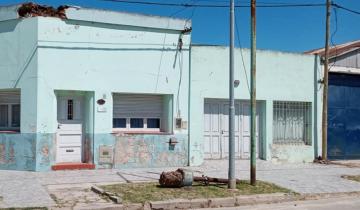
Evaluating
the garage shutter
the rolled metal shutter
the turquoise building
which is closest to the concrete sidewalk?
the turquoise building

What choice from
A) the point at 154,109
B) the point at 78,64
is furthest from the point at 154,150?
the point at 78,64

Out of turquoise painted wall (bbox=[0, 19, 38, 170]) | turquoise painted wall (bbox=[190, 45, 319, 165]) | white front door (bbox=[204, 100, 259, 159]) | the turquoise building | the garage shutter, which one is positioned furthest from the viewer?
white front door (bbox=[204, 100, 259, 159])

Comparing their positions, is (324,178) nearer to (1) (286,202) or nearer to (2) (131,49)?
(1) (286,202)

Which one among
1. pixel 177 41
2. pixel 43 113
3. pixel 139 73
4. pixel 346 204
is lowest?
pixel 346 204

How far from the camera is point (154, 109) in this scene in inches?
648

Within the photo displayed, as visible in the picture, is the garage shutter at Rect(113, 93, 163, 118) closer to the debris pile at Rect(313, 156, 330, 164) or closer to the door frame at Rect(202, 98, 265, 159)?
the door frame at Rect(202, 98, 265, 159)

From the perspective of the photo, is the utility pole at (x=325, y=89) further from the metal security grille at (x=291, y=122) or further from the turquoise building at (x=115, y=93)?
the turquoise building at (x=115, y=93)

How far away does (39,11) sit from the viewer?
14.6m

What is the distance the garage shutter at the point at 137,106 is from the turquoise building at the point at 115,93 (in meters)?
0.03

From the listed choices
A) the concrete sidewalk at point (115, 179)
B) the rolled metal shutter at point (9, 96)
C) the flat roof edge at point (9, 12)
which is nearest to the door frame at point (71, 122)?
the concrete sidewalk at point (115, 179)

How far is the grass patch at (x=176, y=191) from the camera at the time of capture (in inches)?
422

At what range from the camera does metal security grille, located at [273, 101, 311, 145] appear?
18.6m

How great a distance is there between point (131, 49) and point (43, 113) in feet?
10.8

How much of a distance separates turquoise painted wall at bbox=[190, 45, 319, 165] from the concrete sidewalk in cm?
77
